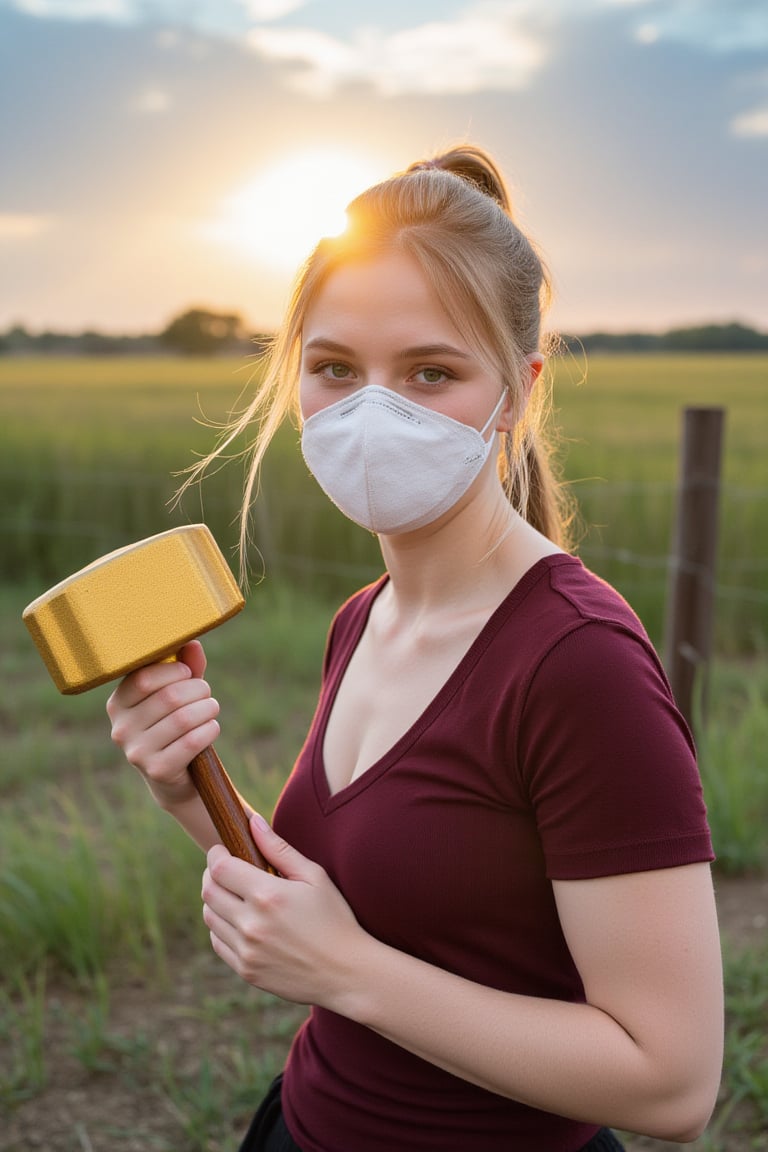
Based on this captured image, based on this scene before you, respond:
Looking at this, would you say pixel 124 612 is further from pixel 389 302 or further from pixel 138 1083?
pixel 138 1083

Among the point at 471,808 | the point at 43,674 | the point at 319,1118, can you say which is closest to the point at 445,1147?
the point at 319,1118

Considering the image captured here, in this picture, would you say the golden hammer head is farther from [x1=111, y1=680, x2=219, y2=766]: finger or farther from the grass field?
the grass field

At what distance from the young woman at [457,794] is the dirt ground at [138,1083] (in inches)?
39.9

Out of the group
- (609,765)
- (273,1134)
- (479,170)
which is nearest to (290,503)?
(479,170)

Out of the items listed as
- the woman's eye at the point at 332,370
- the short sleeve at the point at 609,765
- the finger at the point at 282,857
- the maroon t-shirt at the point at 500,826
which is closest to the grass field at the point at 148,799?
the maroon t-shirt at the point at 500,826

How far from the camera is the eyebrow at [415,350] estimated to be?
1.19 m

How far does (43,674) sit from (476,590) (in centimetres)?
532

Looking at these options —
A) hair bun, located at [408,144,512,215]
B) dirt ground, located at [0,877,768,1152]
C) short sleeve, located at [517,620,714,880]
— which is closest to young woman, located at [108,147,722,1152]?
short sleeve, located at [517,620,714,880]

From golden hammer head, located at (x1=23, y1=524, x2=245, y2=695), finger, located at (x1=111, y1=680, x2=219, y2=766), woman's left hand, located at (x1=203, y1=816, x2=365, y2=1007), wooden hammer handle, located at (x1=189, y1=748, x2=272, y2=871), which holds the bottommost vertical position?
woman's left hand, located at (x1=203, y1=816, x2=365, y2=1007)

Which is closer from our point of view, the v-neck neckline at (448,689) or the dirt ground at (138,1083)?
the v-neck neckline at (448,689)

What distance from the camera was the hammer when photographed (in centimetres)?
112

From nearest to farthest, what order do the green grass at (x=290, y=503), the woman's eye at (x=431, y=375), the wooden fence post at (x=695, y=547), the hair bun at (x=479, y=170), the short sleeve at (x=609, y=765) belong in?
the short sleeve at (x=609, y=765) < the woman's eye at (x=431, y=375) < the hair bun at (x=479, y=170) < the wooden fence post at (x=695, y=547) < the green grass at (x=290, y=503)

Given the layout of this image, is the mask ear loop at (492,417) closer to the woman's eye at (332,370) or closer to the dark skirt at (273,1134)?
the woman's eye at (332,370)

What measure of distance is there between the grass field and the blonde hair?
1.45m
